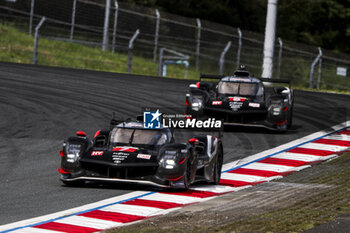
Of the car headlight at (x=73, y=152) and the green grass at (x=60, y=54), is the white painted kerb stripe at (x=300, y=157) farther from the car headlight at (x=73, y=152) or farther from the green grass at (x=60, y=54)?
the green grass at (x=60, y=54)

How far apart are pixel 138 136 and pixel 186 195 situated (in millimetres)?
1513

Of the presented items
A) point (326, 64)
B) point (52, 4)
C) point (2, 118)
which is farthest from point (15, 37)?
point (2, 118)

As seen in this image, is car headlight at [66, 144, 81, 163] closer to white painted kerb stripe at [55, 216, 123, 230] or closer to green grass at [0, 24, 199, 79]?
white painted kerb stripe at [55, 216, 123, 230]

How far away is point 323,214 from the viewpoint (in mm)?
10844

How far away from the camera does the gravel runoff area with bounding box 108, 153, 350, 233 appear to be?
32.2ft

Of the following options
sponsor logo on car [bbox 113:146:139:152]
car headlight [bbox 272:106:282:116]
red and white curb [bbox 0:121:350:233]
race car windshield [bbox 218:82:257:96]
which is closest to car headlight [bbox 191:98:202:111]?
race car windshield [bbox 218:82:257:96]

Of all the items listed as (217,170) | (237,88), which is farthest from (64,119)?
(217,170)

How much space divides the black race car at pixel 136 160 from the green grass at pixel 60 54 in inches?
911

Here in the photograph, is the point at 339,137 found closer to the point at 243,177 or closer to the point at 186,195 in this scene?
the point at 243,177

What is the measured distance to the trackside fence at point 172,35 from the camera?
37688 millimetres

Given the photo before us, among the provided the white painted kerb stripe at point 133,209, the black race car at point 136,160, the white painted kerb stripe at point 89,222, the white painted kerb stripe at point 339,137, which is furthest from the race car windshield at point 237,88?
the white painted kerb stripe at point 89,222

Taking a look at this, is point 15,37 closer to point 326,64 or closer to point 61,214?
point 326,64

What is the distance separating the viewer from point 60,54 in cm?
3812

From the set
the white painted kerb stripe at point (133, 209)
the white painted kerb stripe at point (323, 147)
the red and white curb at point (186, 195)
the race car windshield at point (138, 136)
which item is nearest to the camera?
the red and white curb at point (186, 195)
